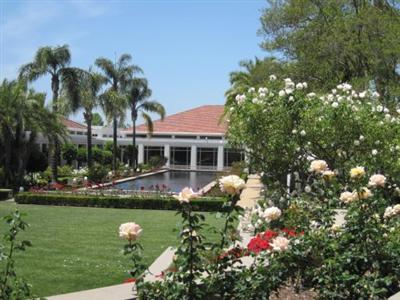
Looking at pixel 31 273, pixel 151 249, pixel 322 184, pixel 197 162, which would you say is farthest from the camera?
pixel 197 162

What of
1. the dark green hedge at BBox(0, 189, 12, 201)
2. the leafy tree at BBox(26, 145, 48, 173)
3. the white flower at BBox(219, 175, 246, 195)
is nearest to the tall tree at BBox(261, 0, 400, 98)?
the dark green hedge at BBox(0, 189, 12, 201)

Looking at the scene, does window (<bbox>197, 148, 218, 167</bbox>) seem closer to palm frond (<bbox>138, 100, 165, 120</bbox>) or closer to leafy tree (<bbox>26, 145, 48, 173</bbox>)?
palm frond (<bbox>138, 100, 165, 120</bbox>)

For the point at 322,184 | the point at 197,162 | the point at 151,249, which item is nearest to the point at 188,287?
the point at 322,184

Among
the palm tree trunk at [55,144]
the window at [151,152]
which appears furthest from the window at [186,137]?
the palm tree trunk at [55,144]

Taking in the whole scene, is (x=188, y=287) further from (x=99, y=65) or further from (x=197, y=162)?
(x=197, y=162)

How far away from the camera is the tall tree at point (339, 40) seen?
68.4 feet

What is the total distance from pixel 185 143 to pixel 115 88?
45.0 feet

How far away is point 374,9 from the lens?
72.0ft

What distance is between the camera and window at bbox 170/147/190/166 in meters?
58.2

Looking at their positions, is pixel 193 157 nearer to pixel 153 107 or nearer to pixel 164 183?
pixel 153 107

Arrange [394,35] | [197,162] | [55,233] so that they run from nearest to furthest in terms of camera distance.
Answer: [55,233] < [394,35] < [197,162]

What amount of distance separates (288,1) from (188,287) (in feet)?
72.1

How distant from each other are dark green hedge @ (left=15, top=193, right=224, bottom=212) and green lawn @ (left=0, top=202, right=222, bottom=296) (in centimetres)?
277

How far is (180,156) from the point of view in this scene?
192 feet
